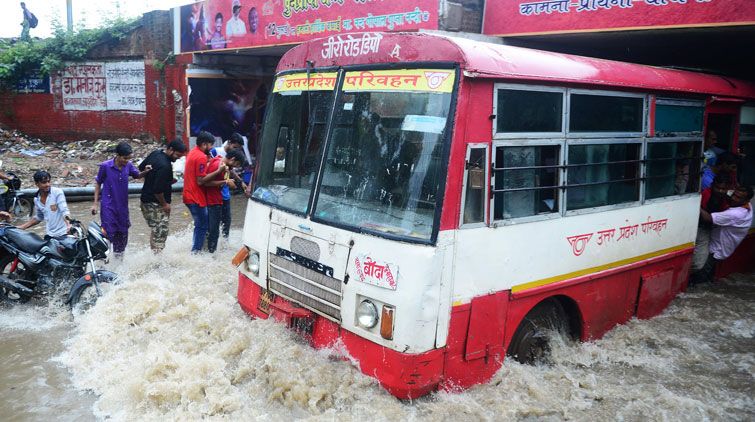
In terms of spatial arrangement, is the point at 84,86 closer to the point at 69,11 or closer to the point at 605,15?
the point at 69,11

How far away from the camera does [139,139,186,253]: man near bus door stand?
7367 mm

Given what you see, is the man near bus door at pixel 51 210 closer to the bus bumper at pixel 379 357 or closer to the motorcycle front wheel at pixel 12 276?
the motorcycle front wheel at pixel 12 276

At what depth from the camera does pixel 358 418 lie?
4.01 metres

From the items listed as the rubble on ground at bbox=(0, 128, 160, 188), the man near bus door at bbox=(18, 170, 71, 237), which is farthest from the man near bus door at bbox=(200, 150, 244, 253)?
the rubble on ground at bbox=(0, 128, 160, 188)

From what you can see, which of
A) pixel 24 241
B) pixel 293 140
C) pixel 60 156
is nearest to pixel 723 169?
pixel 293 140

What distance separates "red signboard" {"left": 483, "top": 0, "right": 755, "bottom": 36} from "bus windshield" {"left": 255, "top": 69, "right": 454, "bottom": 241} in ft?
16.4


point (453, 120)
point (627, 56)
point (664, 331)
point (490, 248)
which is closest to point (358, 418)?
point (490, 248)

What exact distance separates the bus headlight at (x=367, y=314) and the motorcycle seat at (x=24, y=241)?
4122mm

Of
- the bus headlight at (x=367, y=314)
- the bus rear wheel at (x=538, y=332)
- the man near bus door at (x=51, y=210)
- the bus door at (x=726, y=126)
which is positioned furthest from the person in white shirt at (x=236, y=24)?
the bus headlight at (x=367, y=314)

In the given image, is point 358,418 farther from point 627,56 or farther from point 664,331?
point 627,56

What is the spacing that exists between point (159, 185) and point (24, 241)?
165 centimetres

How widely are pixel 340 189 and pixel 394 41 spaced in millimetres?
1138

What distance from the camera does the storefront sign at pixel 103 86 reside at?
17016 mm

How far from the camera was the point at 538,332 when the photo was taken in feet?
15.9
